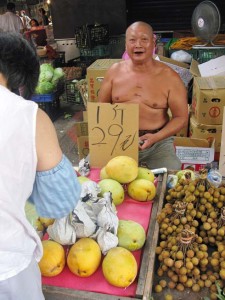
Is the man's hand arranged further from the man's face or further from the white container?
the white container

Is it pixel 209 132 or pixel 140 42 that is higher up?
pixel 140 42

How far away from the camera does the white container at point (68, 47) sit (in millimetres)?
8262

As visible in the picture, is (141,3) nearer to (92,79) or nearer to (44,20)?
(92,79)

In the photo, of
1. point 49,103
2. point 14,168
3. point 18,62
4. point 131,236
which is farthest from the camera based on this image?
point 49,103

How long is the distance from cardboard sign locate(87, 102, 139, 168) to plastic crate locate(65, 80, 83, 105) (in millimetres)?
4099

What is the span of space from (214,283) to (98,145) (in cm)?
117

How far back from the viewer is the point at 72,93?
20.9ft

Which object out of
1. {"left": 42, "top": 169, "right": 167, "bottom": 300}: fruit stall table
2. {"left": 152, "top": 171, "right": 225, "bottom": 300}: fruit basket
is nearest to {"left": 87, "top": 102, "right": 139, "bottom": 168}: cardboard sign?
{"left": 152, "top": 171, "right": 225, "bottom": 300}: fruit basket

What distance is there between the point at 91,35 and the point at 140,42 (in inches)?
167

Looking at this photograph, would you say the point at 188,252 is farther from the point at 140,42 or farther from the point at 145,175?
the point at 140,42

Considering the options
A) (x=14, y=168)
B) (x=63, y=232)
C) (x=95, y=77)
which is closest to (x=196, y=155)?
(x=95, y=77)

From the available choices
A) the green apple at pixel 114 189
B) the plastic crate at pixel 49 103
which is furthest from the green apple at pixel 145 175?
the plastic crate at pixel 49 103

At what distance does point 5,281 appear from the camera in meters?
1.13

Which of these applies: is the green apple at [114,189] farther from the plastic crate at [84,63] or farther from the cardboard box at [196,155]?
the plastic crate at [84,63]
